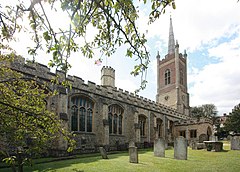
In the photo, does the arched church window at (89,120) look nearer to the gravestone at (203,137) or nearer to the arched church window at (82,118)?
the arched church window at (82,118)

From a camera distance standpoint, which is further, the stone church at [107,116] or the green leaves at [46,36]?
the stone church at [107,116]

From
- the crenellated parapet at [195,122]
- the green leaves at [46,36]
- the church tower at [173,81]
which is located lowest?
the crenellated parapet at [195,122]

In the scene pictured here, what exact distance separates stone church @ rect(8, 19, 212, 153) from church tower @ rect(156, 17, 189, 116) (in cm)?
552

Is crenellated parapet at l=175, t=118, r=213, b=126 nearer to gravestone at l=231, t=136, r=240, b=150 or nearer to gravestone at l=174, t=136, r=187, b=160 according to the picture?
gravestone at l=231, t=136, r=240, b=150

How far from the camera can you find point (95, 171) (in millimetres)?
7586

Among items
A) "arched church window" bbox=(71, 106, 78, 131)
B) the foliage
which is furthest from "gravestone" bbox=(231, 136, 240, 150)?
the foliage

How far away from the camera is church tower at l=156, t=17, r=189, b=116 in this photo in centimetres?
3849

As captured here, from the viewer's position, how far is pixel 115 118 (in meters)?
20.0

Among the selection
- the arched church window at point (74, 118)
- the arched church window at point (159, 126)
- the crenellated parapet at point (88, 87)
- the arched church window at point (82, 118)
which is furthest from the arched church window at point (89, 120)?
the arched church window at point (159, 126)

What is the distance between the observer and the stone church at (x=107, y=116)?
46.8 ft

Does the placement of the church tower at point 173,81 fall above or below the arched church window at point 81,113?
above

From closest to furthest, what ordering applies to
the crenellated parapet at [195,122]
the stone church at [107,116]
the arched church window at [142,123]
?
the stone church at [107,116]
the arched church window at [142,123]
the crenellated parapet at [195,122]

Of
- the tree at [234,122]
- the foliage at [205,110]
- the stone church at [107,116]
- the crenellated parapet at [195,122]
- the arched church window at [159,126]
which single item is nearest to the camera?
the stone church at [107,116]

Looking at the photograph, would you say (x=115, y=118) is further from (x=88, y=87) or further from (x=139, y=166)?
(x=139, y=166)
